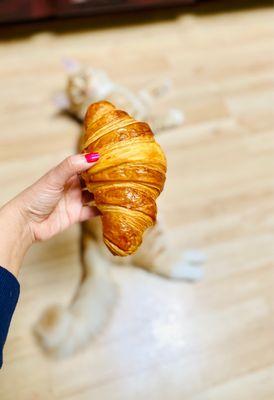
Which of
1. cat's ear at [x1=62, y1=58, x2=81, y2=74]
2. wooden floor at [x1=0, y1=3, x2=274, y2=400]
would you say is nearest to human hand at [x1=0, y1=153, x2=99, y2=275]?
wooden floor at [x1=0, y1=3, x2=274, y2=400]

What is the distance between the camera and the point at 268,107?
1.77 meters

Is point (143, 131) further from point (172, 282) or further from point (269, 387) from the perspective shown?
point (269, 387)

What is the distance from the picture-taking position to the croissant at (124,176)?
2.64 ft

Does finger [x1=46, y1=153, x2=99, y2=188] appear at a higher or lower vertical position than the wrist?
higher

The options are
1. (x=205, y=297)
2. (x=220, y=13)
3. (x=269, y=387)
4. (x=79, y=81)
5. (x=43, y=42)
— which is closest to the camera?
(x=269, y=387)

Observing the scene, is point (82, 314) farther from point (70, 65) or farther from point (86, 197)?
point (70, 65)

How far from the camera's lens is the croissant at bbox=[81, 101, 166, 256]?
0.81m

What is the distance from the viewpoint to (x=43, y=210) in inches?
38.4

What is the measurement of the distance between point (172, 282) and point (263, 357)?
327 mm

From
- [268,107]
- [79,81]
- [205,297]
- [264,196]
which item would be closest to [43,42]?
[79,81]

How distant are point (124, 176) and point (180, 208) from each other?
704mm

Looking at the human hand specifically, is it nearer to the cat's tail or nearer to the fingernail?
the fingernail

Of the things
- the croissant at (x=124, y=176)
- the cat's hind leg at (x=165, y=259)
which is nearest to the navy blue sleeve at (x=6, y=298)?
the croissant at (x=124, y=176)

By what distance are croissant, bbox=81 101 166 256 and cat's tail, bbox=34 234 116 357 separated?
16.5 inches
